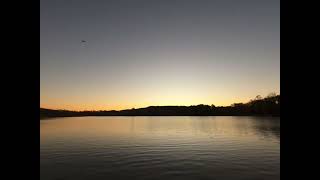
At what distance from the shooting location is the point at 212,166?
83.0 ft

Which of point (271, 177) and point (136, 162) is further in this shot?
point (136, 162)
